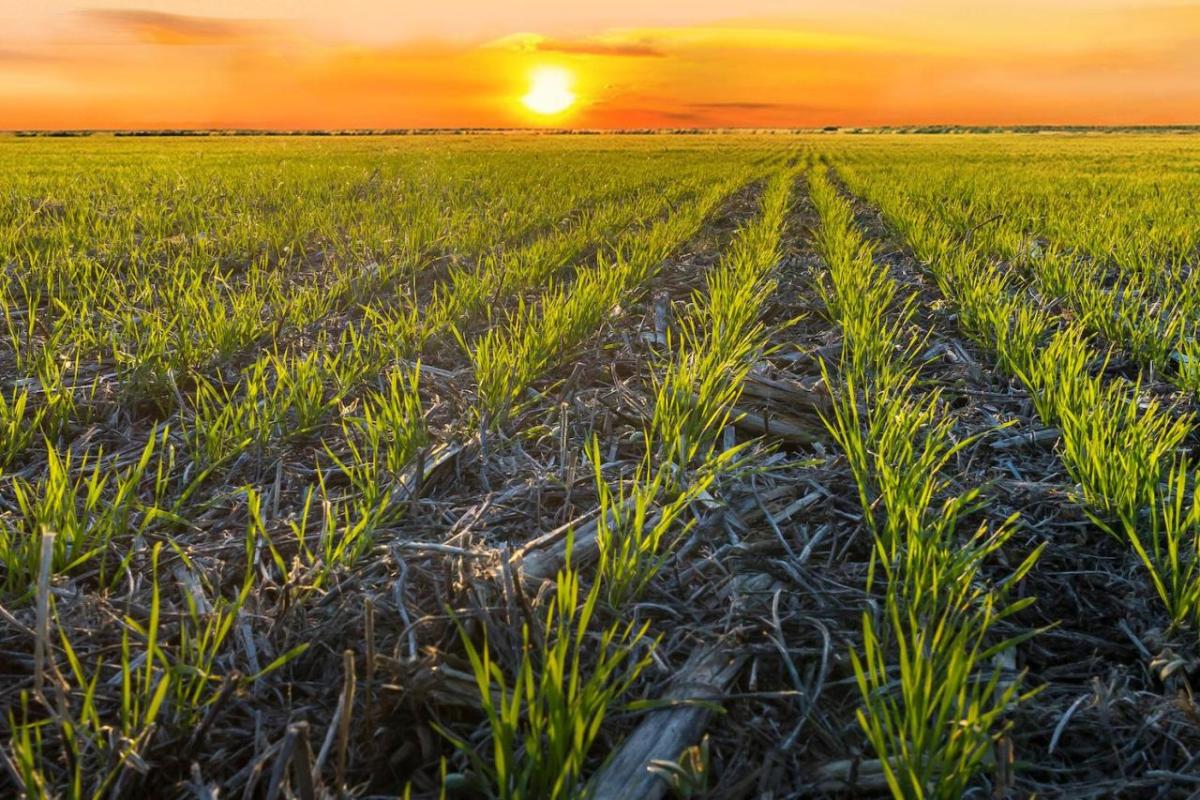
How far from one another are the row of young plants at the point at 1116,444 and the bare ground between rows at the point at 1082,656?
0.06 meters

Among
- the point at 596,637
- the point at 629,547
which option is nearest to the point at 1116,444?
the point at 629,547

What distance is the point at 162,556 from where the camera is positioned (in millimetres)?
1786

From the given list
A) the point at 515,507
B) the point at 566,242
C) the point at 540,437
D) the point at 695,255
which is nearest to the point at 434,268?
the point at 566,242

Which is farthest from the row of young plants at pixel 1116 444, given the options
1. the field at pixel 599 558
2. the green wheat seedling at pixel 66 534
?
the green wheat seedling at pixel 66 534

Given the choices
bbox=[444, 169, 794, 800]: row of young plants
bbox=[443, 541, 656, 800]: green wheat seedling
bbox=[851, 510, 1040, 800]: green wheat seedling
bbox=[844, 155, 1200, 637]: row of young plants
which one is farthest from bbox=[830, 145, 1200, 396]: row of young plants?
bbox=[443, 541, 656, 800]: green wheat seedling

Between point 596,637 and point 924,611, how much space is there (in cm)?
62

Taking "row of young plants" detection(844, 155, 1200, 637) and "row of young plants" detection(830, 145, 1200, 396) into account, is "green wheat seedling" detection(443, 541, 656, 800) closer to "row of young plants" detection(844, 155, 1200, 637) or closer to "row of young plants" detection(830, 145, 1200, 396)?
"row of young plants" detection(844, 155, 1200, 637)

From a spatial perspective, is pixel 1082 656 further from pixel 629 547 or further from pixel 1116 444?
pixel 629 547

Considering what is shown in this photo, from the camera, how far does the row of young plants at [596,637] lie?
1046 mm

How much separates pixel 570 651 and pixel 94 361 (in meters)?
2.71

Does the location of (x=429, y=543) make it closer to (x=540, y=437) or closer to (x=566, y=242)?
(x=540, y=437)

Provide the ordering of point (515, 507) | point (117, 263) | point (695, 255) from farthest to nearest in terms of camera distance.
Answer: point (695, 255)
point (117, 263)
point (515, 507)

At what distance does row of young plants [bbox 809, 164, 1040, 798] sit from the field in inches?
0.5

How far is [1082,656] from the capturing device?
1.52 m
